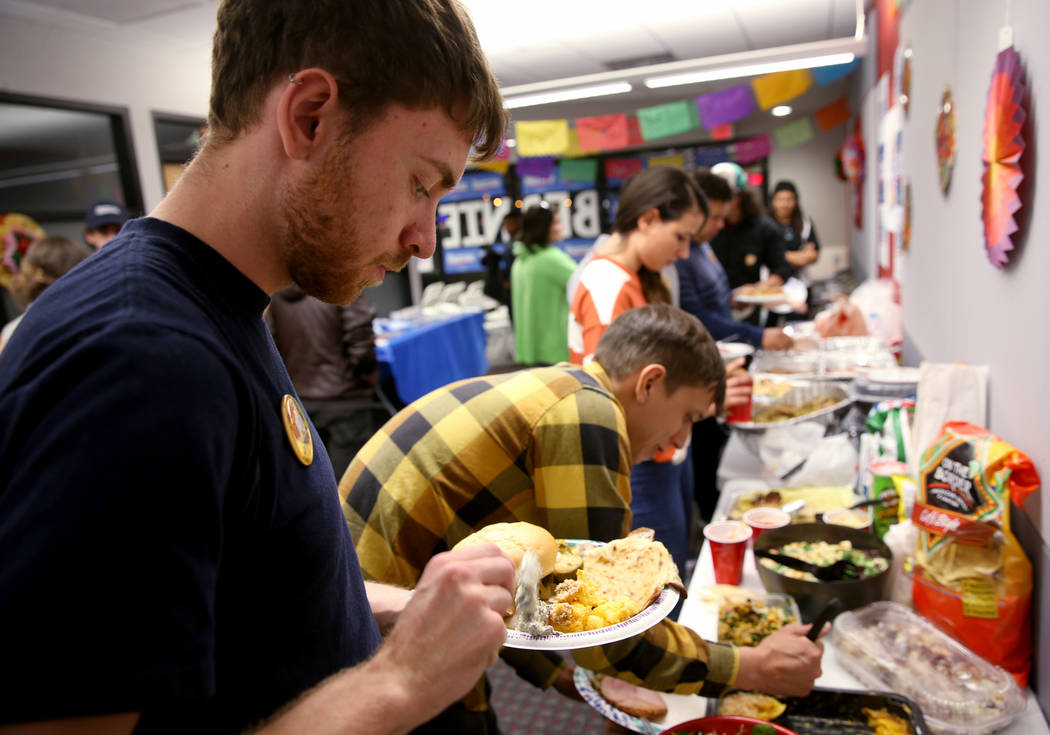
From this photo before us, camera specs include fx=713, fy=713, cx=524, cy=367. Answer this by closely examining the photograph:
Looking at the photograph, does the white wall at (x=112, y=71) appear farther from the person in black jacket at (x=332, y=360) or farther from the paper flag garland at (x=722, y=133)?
the paper flag garland at (x=722, y=133)

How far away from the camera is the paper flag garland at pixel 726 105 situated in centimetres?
719

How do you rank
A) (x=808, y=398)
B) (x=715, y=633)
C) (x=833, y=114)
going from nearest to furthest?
(x=715, y=633), (x=808, y=398), (x=833, y=114)

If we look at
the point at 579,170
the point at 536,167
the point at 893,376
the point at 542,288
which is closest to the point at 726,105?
the point at 579,170

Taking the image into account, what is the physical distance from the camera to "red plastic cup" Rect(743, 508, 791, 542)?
1957 mm

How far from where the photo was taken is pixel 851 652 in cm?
155

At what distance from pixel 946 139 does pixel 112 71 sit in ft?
18.9

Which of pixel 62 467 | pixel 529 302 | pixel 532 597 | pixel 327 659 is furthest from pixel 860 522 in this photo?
pixel 529 302

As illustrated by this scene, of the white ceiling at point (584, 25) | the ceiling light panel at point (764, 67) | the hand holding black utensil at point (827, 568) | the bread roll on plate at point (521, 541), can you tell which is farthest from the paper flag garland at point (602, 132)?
the bread roll on plate at point (521, 541)

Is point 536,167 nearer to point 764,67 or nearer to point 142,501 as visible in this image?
point 764,67

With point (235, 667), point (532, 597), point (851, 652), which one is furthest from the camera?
point (851, 652)

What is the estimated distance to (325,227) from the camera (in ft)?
2.28

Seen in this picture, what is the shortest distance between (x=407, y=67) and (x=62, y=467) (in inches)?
18.2

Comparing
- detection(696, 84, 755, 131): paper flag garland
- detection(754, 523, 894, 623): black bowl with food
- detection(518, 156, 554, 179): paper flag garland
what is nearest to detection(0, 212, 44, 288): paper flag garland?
detection(754, 523, 894, 623): black bowl with food

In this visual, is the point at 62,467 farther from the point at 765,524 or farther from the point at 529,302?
the point at 529,302
